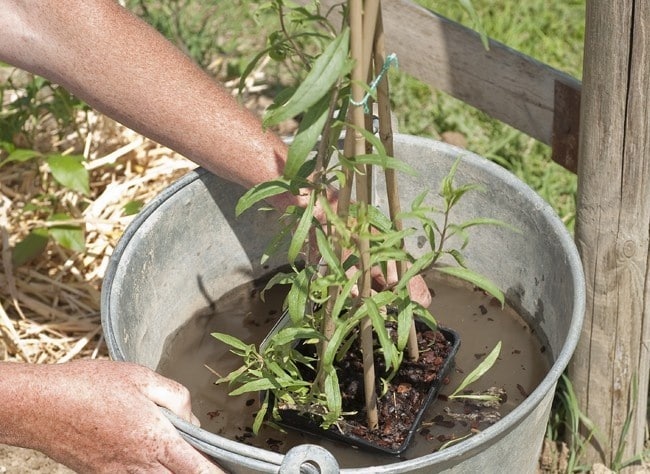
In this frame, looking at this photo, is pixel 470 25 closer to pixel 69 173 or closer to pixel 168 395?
pixel 69 173

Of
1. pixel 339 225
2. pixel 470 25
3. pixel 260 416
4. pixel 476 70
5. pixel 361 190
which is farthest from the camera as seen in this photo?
pixel 470 25

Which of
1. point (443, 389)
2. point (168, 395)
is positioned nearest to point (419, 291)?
point (443, 389)

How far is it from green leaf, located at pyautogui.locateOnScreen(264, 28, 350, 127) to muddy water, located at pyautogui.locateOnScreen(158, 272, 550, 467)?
0.71 m

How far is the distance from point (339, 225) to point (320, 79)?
0.26m

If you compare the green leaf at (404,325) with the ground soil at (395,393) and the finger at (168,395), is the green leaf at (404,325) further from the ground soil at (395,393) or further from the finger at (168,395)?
the finger at (168,395)

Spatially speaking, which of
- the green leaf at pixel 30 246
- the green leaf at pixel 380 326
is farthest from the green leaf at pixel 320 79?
the green leaf at pixel 30 246

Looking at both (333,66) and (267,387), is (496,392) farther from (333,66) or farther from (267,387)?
(333,66)

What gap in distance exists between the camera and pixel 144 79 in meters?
1.82

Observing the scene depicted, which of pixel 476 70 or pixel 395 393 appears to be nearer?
pixel 395 393

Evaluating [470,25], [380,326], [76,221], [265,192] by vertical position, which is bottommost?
[76,221]

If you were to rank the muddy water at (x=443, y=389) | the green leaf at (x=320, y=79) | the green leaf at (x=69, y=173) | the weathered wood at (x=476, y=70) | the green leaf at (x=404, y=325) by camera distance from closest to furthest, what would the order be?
the green leaf at (x=320, y=79)
the green leaf at (x=404, y=325)
the muddy water at (x=443, y=389)
the weathered wood at (x=476, y=70)
the green leaf at (x=69, y=173)

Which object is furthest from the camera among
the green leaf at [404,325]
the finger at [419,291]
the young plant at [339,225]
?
the finger at [419,291]

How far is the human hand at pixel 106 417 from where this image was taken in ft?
5.00

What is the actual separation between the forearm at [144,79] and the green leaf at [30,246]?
0.93 meters
